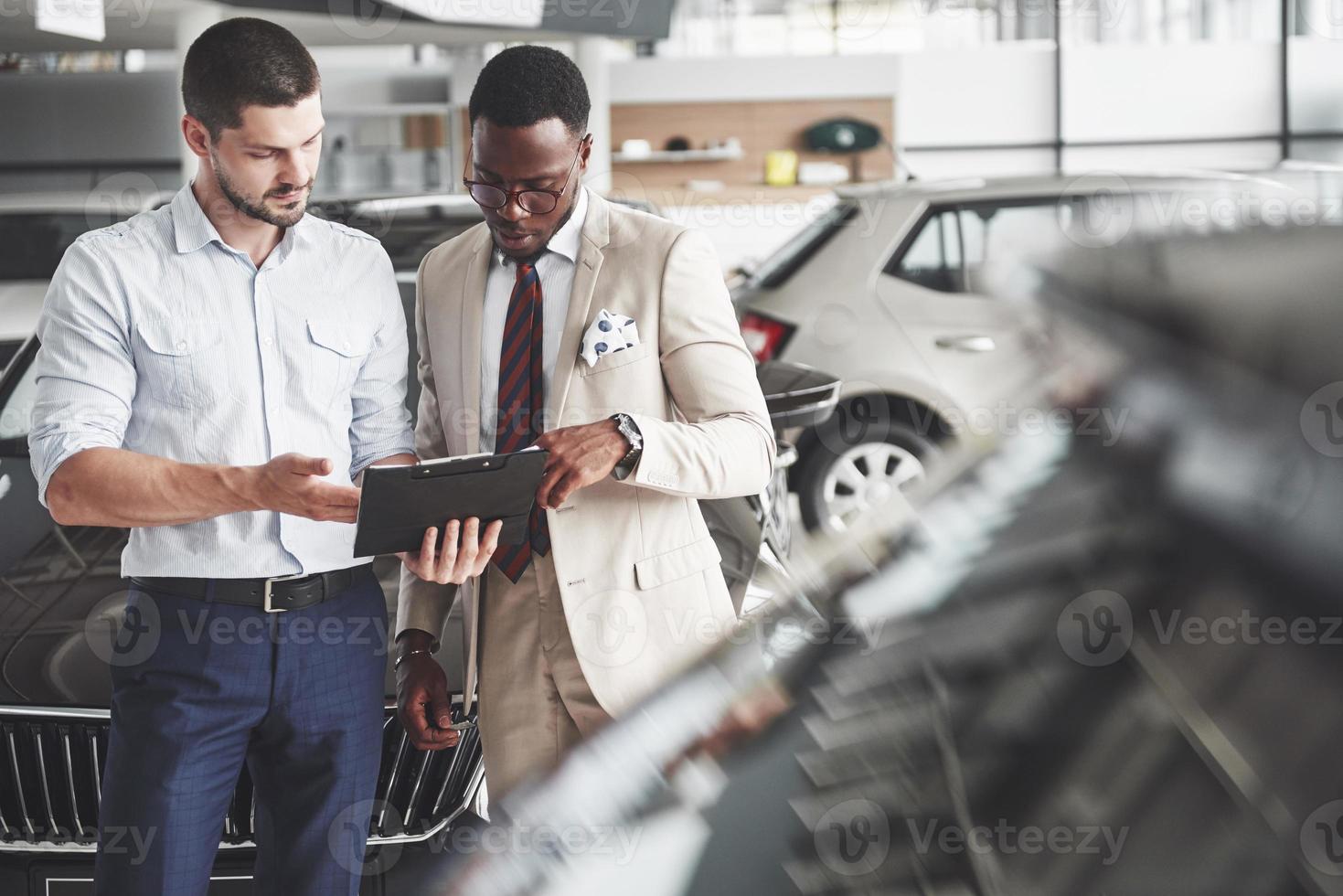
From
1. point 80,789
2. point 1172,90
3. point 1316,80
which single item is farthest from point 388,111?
point 80,789

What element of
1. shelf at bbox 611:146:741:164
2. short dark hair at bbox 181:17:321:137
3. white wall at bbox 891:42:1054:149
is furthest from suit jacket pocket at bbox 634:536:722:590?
white wall at bbox 891:42:1054:149

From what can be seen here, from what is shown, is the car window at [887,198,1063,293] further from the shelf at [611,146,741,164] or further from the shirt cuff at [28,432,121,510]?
the shelf at [611,146,741,164]

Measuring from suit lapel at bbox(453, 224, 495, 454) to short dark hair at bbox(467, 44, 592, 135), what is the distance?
0.58 feet

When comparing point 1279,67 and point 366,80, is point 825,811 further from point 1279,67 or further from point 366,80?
point 1279,67

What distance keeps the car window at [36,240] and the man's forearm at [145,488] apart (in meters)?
4.90

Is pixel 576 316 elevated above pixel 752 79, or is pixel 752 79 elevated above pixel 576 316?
pixel 752 79

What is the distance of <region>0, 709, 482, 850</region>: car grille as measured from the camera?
174cm

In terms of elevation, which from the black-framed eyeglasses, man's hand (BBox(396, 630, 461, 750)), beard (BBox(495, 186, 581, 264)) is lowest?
man's hand (BBox(396, 630, 461, 750))

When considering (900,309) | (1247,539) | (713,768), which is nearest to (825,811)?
(713,768)

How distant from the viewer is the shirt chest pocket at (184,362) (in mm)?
1277

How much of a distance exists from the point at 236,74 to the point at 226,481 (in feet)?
1.40

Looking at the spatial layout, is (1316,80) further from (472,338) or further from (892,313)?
(472,338)

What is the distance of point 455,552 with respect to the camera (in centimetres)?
126

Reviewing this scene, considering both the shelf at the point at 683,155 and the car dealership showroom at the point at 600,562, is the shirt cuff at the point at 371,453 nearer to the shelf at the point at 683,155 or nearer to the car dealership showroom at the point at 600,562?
the car dealership showroom at the point at 600,562
